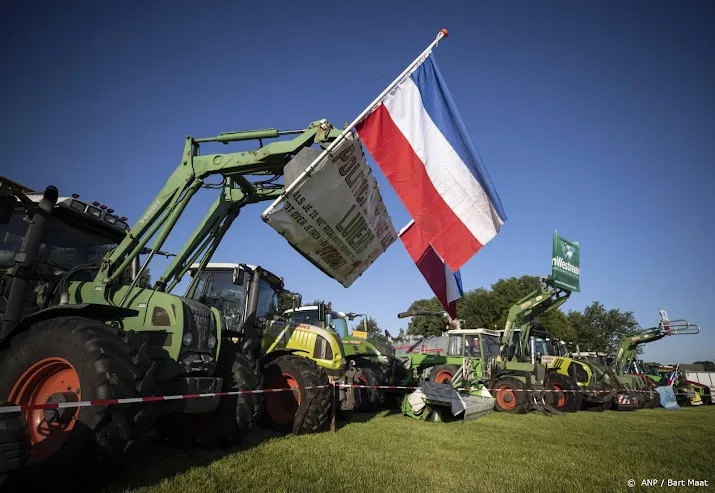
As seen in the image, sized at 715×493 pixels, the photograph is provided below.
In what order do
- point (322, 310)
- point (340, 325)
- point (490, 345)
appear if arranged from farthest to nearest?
point (490, 345), point (340, 325), point (322, 310)

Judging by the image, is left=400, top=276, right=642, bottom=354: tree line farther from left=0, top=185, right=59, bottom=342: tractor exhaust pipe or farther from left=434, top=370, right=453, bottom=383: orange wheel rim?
left=0, top=185, right=59, bottom=342: tractor exhaust pipe

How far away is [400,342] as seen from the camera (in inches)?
711

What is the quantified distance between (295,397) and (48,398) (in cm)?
403

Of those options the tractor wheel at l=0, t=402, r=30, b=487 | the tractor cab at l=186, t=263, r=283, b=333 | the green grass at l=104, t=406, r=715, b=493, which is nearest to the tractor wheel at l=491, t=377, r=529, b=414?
the green grass at l=104, t=406, r=715, b=493

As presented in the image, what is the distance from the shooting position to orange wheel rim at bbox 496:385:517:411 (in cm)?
1227

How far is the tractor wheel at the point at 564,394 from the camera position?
502 inches

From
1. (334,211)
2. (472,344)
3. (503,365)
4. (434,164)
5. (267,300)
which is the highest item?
(434,164)

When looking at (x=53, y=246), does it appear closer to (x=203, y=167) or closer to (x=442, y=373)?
(x=203, y=167)

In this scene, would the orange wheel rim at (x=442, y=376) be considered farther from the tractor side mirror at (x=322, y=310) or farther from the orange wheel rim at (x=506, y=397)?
the tractor side mirror at (x=322, y=310)

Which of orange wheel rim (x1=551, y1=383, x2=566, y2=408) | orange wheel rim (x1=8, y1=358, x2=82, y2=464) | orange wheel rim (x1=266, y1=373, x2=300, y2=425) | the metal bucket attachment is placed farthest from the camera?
orange wheel rim (x1=551, y1=383, x2=566, y2=408)

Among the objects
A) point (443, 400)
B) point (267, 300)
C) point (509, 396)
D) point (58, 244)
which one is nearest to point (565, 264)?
point (509, 396)

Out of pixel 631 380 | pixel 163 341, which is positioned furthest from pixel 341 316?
pixel 631 380

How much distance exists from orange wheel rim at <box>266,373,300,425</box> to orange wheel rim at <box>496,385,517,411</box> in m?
7.64

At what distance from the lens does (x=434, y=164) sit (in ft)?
20.2
